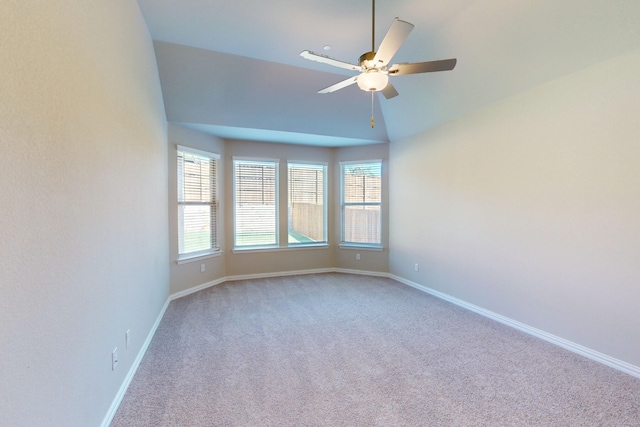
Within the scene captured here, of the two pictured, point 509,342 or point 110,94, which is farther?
point 509,342

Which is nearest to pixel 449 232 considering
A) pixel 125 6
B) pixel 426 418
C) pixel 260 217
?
pixel 426 418

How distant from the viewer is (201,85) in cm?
379

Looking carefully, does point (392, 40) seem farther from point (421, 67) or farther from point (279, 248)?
point (279, 248)

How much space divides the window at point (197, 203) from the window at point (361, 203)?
7.95 feet

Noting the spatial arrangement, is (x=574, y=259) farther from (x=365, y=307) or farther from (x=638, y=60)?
(x=365, y=307)

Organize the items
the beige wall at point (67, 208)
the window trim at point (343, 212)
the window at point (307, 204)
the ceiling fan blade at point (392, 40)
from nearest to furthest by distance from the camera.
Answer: the beige wall at point (67, 208) < the ceiling fan blade at point (392, 40) < the window trim at point (343, 212) < the window at point (307, 204)

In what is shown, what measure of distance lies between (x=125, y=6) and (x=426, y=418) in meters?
3.73

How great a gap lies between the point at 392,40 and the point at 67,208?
7.04 ft

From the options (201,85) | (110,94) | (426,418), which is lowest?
(426,418)

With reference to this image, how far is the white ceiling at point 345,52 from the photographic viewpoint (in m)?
2.51

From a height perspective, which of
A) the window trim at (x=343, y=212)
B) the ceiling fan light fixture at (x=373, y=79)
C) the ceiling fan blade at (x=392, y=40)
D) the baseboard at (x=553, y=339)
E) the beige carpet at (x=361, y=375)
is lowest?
the beige carpet at (x=361, y=375)

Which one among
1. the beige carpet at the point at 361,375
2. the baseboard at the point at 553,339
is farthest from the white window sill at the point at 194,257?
the baseboard at the point at 553,339

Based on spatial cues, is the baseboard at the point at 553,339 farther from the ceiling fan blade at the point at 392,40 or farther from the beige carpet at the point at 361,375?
the ceiling fan blade at the point at 392,40

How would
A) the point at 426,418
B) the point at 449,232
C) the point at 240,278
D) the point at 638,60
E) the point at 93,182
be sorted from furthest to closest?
the point at 240,278 < the point at 449,232 < the point at 638,60 < the point at 426,418 < the point at 93,182
